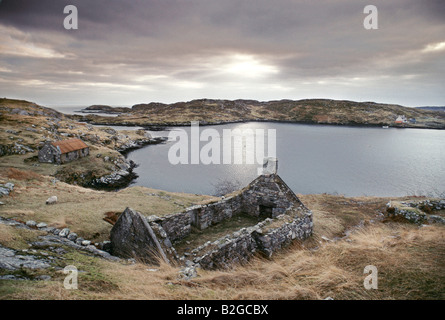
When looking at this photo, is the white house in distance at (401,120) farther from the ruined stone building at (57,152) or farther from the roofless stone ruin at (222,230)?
the ruined stone building at (57,152)

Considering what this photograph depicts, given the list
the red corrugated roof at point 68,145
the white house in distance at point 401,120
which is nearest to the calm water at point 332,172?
the red corrugated roof at point 68,145

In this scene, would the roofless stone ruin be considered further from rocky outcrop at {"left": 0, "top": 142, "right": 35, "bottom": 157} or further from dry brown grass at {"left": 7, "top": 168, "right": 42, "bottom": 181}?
rocky outcrop at {"left": 0, "top": 142, "right": 35, "bottom": 157}

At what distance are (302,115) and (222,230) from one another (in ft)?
530

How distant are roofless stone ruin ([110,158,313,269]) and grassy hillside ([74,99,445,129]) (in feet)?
412

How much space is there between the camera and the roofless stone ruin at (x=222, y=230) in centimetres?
803

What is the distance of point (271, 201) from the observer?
1369 centimetres

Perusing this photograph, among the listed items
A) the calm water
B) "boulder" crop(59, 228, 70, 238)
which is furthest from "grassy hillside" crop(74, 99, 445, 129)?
"boulder" crop(59, 228, 70, 238)

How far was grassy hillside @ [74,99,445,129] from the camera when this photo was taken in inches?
5212

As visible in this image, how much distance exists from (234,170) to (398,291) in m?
38.6

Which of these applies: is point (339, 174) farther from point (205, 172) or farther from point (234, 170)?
point (205, 172)

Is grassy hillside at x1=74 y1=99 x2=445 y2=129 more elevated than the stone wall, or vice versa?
grassy hillside at x1=74 y1=99 x2=445 y2=129

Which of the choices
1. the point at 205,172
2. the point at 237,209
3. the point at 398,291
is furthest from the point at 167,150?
the point at 398,291

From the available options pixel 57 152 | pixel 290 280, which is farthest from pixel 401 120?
pixel 57 152

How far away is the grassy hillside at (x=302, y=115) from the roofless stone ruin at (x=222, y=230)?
12543 cm
